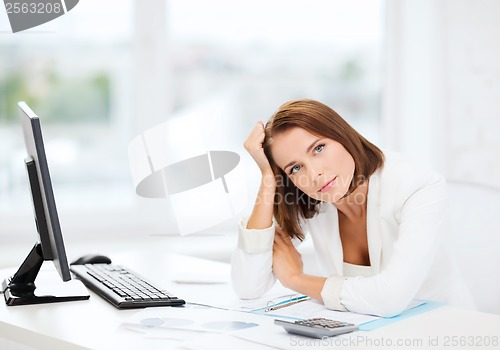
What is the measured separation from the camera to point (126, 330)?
140cm

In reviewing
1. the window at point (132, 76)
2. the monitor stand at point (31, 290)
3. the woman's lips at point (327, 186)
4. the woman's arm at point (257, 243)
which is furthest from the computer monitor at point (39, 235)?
the window at point (132, 76)

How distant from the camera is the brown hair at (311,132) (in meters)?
1.72

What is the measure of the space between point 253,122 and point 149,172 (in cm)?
84

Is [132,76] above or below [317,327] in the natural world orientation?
above

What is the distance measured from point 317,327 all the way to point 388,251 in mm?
510

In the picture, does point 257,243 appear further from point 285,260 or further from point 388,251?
point 388,251

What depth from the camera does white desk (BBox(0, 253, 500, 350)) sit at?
129cm

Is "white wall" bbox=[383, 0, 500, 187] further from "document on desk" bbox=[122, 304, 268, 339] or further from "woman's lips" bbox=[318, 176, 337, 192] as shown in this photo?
"document on desk" bbox=[122, 304, 268, 339]

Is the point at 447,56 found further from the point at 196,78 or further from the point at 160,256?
the point at 160,256

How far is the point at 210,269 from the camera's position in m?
2.12

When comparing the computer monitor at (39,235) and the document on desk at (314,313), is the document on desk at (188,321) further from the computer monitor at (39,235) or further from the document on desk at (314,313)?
the computer monitor at (39,235)

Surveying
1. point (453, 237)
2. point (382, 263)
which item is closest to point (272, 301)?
point (382, 263)

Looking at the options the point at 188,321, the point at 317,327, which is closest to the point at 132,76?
the point at 188,321

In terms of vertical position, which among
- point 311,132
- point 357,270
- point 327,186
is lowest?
point 357,270
